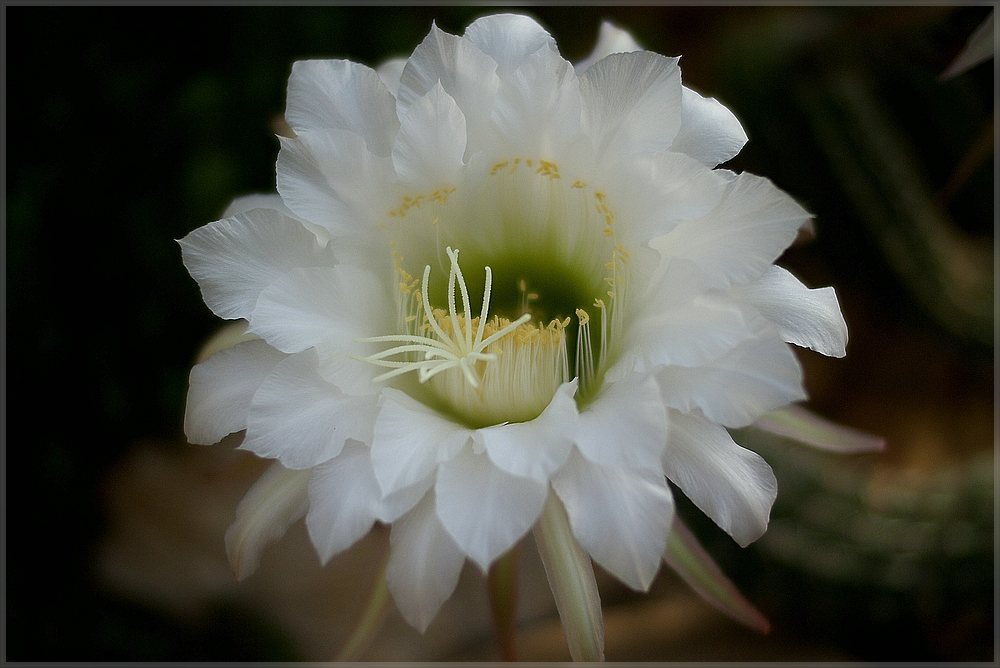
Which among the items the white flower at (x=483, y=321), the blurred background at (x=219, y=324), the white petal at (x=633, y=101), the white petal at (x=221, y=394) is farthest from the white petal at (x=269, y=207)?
the blurred background at (x=219, y=324)

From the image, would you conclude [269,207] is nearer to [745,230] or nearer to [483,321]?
[483,321]

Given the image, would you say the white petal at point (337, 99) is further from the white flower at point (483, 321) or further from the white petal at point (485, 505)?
the white petal at point (485, 505)

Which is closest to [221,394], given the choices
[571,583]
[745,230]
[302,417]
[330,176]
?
[302,417]

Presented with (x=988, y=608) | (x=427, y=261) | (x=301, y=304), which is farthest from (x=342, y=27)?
(x=988, y=608)

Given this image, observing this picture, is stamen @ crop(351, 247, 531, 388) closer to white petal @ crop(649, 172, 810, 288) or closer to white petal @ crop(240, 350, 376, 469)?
white petal @ crop(240, 350, 376, 469)

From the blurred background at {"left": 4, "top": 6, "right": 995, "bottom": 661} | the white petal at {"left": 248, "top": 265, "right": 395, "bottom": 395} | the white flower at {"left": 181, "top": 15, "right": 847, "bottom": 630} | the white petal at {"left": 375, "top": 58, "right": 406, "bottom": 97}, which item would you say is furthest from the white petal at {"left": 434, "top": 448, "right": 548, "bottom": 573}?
the blurred background at {"left": 4, "top": 6, "right": 995, "bottom": 661}

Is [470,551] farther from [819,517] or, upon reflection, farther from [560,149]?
[819,517]
